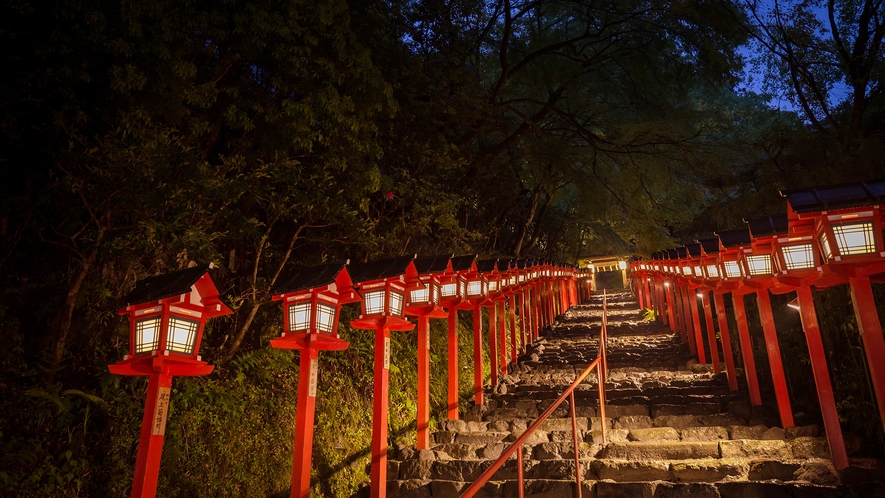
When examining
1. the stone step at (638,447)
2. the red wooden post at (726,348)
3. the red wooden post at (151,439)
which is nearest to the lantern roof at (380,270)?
the stone step at (638,447)

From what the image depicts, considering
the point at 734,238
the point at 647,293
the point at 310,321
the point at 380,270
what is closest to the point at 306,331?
the point at 310,321

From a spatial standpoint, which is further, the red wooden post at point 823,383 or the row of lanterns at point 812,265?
the red wooden post at point 823,383

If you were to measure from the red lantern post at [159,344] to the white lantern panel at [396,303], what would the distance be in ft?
9.06

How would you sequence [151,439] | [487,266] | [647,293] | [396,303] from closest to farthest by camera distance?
[151,439] < [396,303] < [487,266] < [647,293]

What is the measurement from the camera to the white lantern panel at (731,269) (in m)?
8.95

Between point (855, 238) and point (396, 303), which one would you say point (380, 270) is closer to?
point (396, 303)

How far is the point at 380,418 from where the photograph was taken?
23.7 ft

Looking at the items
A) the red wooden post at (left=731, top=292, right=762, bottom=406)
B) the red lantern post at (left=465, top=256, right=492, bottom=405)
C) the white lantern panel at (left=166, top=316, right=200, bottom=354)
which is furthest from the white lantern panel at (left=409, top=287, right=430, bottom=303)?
the red wooden post at (left=731, top=292, right=762, bottom=406)

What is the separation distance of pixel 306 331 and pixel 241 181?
223cm

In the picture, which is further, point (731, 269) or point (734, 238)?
point (731, 269)

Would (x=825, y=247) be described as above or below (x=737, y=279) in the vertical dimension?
below

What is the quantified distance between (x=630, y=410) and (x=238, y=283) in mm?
7333

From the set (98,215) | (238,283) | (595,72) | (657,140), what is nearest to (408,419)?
(238,283)

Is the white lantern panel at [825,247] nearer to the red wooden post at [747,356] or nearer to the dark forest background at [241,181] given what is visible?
the dark forest background at [241,181]
